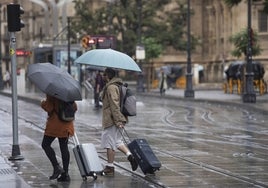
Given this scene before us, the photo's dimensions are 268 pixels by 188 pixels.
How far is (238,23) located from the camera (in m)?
64.2

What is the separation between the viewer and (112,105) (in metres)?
12.0

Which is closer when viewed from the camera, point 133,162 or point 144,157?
point 144,157

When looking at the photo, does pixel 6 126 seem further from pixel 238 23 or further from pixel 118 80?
pixel 238 23

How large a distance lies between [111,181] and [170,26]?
58580 millimetres

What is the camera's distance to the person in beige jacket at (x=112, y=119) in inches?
471

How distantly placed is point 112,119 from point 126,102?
1.20ft

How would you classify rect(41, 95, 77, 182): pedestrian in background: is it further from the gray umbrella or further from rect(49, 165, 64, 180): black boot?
the gray umbrella

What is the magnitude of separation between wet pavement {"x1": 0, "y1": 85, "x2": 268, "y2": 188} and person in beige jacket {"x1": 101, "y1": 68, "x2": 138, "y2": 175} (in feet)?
1.04

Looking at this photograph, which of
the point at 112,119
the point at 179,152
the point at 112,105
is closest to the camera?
the point at 112,105

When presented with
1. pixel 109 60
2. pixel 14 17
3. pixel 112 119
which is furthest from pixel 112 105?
pixel 14 17

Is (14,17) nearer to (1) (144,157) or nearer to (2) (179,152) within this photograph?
(1) (144,157)

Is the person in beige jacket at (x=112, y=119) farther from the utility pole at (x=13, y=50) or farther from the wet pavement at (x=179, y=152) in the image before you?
the utility pole at (x=13, y=50)

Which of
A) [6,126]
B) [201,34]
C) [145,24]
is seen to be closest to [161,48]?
[145,24]

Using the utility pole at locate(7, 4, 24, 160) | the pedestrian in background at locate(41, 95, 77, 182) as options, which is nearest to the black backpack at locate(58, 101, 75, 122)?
the pedestrian in background at locate(41, 95, 77, 182)
